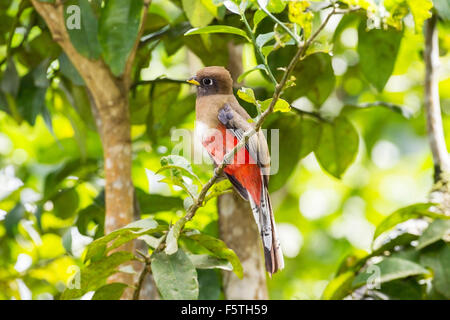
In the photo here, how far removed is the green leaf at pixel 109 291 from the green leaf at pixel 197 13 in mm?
684

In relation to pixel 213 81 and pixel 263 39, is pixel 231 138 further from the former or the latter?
pixel 263 39

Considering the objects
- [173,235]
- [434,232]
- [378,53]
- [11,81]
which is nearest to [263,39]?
[173,235]

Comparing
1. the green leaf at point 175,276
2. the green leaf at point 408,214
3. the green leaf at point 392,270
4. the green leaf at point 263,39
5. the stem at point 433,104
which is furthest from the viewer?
the stem at point 433,104

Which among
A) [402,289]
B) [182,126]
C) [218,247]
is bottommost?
[402,289]

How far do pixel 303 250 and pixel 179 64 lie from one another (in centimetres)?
161

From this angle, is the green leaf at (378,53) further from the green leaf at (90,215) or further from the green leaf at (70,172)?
the green leaf at (70,172)

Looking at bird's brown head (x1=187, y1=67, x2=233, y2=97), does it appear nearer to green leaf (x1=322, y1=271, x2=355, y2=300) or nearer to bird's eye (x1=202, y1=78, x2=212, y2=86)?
bird's eye (x1=202, y1=78, x2=212, y2=86)

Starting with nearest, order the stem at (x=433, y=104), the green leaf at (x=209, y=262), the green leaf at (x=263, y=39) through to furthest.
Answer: the green leaf at (x=263, y=39), the green leaf at (x=209, y=262), the stem at (x=433, y=104)

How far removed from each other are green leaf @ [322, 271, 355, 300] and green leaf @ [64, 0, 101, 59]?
1006mm

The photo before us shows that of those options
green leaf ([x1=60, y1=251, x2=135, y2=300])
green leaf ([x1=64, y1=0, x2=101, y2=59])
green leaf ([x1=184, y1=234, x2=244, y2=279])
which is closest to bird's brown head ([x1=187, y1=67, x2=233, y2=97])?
green leaf ([x1=184, y1=234, x2=244, y2=279])

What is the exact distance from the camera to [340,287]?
2043mm

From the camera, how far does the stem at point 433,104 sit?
236cm

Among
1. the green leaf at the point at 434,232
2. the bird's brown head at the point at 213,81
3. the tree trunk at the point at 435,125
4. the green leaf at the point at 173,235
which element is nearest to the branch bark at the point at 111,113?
the green leaf at the point at 173,235

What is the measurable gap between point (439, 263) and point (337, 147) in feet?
1.61
